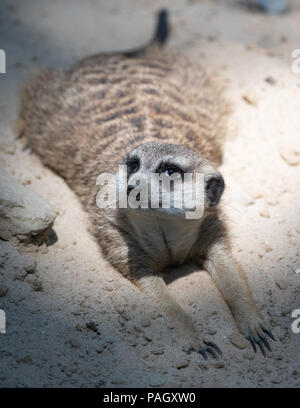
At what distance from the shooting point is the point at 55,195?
2.54 meters

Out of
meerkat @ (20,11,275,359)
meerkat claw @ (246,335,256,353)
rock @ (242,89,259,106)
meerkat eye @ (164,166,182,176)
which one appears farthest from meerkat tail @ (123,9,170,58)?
meerkat claw @ (246,335,256,353)

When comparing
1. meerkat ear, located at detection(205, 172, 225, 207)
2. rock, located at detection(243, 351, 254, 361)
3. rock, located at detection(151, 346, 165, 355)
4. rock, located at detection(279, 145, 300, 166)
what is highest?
rock, located at detection(279, 145, 300, 166)

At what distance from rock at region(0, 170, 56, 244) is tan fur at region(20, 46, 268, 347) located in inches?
11.6

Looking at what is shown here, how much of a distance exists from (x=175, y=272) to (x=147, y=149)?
0.61 meters

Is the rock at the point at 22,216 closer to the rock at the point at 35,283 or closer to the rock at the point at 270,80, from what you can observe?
the rock at the point at 35,283

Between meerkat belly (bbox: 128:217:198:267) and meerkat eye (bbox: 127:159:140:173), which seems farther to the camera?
meerkat belly (bbox: 128:217:198:267)

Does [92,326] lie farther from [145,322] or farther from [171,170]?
[171,170]

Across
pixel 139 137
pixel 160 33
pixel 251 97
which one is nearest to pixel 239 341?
pixel 139 137

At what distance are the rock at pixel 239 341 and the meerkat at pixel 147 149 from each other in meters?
0.03

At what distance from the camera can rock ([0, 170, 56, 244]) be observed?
198 cm

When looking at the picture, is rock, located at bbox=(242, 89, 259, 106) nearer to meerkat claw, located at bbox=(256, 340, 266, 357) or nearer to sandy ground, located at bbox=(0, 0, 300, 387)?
sandy ground, located at bbox=(0, 0, 300, 387)

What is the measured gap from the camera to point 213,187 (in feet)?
6.30
